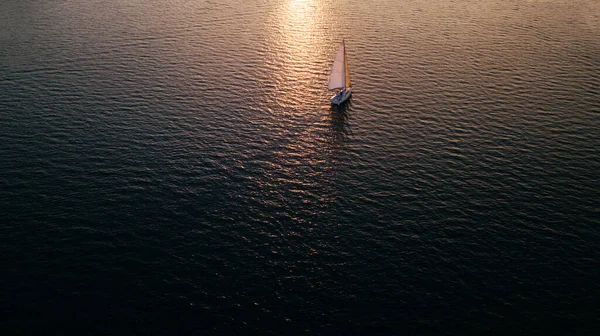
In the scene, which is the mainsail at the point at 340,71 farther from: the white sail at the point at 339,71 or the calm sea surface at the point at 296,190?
the calm sea surface at the point at 296,190

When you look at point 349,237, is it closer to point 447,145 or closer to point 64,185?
point 447,145

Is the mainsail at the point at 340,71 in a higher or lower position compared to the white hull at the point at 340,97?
higher

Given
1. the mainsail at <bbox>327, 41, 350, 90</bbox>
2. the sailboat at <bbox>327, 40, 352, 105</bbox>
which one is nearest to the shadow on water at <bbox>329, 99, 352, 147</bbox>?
the sailboat at <bbox>327, 40, 352, 105</bbox>

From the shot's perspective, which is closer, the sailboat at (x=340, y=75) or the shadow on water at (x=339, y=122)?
the shadow on water at (x=339, y=122)

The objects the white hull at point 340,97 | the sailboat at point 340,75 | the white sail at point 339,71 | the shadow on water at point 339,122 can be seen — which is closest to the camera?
the shadow on water at point 339,122

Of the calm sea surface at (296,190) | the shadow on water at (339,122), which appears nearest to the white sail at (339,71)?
the shadow on water at (339,122)

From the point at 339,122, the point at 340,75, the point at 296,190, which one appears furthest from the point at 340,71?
the point at 296,190

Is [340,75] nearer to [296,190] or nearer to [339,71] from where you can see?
[339,71]

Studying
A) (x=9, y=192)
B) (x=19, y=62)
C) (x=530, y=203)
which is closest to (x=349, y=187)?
(x=530, y=203)
